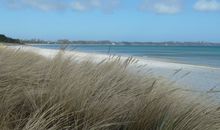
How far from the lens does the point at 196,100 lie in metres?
4.47

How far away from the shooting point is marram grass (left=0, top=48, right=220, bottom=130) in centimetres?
371

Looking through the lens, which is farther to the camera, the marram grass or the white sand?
the white sand

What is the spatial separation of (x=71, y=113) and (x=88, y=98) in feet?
0.69

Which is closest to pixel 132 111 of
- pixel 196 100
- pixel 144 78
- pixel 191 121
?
pixel 191 121

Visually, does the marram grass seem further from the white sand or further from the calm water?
the calm water

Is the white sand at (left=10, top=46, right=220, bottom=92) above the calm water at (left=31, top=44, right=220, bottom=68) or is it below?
above

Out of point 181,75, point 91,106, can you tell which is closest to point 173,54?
point 181,75

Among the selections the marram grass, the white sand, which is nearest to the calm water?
the white sand

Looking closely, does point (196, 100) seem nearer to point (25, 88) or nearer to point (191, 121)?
point (191, 121)

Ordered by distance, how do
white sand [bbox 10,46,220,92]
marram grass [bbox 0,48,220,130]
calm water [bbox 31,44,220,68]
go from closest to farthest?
marram grass [bbox 0,48,220,130], white sand [bbox 10,46,220,92], calm water [bbox 31,44,220,68]

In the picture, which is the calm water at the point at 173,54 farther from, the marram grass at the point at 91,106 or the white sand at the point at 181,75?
the marram grass at the point at 91,106

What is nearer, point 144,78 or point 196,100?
point 196,100

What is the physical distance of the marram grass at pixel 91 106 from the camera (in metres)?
3.71

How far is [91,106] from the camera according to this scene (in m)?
3.80
